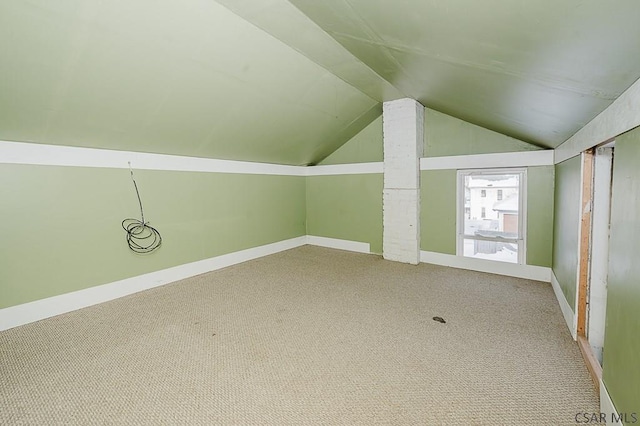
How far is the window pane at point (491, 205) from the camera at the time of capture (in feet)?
13.8

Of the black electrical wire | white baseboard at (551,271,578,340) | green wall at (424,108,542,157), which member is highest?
green wall at (424,108,542,157)

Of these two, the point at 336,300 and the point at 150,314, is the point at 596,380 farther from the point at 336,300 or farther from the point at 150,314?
the point at 150,314

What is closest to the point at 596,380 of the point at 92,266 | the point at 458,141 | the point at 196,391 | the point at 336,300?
the point at 336,300

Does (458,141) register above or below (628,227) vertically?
above

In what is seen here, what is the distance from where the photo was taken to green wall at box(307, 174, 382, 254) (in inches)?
216

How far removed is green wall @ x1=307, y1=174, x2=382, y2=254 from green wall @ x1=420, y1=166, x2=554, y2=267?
2.97 feet

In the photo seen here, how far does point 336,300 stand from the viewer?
3391mm

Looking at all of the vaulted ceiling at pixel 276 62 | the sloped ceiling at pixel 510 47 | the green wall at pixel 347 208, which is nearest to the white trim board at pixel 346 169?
the green wall at pixel 347 208

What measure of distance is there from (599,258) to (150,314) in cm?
415

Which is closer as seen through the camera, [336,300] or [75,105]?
[75,105]

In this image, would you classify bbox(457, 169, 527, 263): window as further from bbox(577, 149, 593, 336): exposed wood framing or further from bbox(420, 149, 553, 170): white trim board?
bbox(577, 149, 593, 336): exposed wood framing

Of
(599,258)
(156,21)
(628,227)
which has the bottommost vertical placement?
(599,258)

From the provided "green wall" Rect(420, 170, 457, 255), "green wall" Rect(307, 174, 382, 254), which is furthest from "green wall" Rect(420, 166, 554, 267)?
"green wall" Rect(307, 174, 382, 254)

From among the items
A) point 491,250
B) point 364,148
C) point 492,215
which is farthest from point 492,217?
point 364,148
